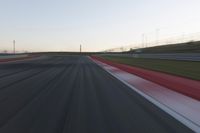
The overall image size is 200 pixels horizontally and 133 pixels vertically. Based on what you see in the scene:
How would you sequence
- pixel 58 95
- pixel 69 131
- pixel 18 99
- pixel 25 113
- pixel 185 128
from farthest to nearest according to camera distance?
1. pixel 58 95
2. pixel 18 99
3. pixel 25 113
4. pixel 185 128
5. pixel 69 131

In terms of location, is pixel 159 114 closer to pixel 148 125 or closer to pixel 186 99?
pixel 148 125

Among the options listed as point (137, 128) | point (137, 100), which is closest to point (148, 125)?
point (137, 128)

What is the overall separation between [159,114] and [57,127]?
9.49 ft

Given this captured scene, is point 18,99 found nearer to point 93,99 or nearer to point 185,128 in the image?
point 93,99

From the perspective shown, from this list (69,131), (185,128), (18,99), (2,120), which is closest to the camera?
(69,131)

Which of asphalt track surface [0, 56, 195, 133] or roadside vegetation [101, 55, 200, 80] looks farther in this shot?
roadside vegetation [101, 55, 200, 80]

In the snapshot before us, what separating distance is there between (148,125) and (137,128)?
1.27 feet

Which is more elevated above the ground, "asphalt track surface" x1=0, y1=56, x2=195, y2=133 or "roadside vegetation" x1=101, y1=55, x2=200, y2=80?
"roadside vegetation" x1=101, y1=55, x2=200, y2=80

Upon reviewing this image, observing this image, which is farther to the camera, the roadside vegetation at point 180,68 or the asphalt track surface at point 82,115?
the roadside vegetation at point 180,68

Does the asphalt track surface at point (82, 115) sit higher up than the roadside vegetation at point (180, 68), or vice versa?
the roadside vegetation at point (180, 68)

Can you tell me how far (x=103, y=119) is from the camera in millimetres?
7824

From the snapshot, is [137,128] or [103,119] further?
[103,119]

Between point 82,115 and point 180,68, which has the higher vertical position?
point 180,68

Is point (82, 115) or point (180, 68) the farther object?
point (180, 68)
